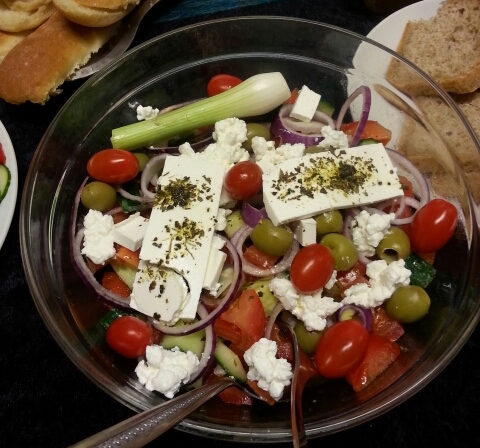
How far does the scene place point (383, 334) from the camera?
1845 millimetres

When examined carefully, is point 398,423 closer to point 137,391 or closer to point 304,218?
point 304,218

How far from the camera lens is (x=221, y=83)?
2.19 m

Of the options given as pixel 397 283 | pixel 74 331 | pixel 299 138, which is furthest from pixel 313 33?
pixel 74 331

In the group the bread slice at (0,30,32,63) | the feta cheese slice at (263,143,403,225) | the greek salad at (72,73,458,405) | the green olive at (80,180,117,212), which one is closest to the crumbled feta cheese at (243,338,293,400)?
the greek salad at (72,73,458,405)

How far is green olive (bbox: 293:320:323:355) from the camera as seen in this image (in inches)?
69.1

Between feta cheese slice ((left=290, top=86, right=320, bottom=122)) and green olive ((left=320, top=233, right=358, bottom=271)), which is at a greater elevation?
feta cheese slice ((left=290, top=86, right=320, bottom=122))

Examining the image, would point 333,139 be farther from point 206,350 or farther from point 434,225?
point 206,350

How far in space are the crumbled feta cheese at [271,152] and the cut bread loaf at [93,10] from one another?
0.87m

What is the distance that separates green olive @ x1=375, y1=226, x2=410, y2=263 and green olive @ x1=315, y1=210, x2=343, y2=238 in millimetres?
164

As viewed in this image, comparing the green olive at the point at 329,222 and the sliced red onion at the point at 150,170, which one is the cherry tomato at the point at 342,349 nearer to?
the green olive at the point at 329,222

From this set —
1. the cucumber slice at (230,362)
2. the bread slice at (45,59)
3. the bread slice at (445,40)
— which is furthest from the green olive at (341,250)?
the bread slice at (45,59)

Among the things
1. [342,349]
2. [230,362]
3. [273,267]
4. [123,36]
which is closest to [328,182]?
[273,267]

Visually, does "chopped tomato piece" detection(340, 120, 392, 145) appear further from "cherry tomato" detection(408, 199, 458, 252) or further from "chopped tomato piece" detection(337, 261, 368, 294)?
"chopped tomato piece" detection(337, 261, 368, 294)

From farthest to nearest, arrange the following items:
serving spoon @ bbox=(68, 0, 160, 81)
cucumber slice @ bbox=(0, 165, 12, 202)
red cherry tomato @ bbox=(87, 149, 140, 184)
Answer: serving spoon @ bbox=(68, 0, 160, 81) < cucumber slice @ bbox=(0, 165, 12, 202) < red cherry tomato @ bbox=(87, 149, 140, 184)
